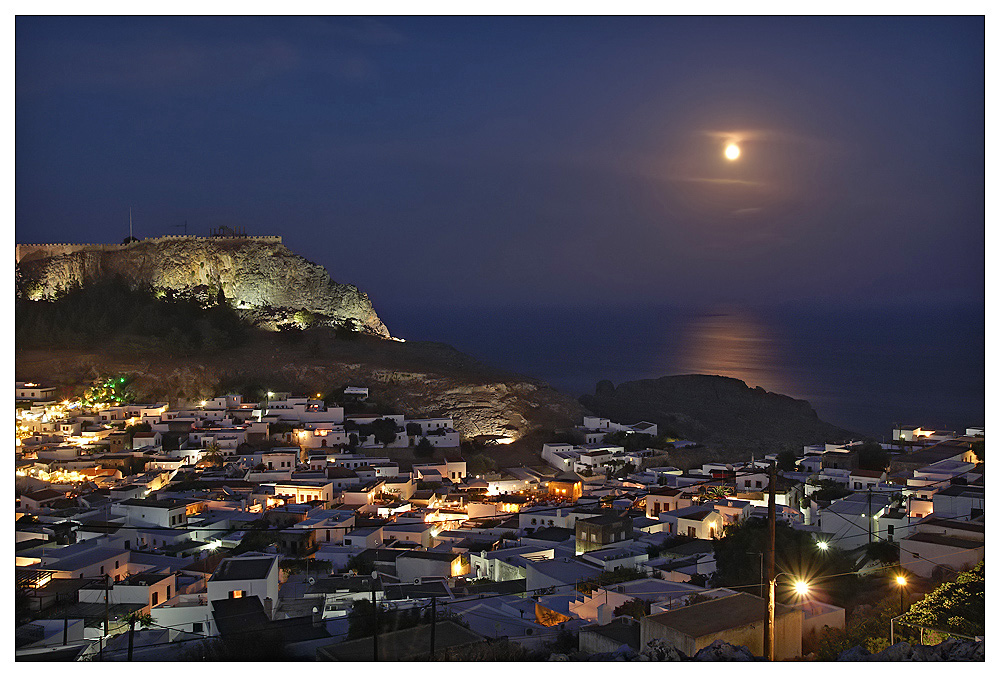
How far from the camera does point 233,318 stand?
2188 centimetres

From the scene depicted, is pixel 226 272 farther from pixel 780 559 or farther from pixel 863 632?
pixel 863 632

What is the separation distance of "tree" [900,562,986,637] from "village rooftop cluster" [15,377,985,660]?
0.47 metres

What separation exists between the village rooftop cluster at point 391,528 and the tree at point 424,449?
5.4 inches

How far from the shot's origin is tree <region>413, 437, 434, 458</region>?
14.4 meters

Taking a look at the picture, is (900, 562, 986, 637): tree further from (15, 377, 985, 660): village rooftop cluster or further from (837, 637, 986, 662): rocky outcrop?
(837, 637, 986, 662): rocky outcrop

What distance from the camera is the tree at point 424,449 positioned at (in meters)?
14.4

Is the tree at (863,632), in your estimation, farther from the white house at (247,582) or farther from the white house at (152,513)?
the white house at (152,513)

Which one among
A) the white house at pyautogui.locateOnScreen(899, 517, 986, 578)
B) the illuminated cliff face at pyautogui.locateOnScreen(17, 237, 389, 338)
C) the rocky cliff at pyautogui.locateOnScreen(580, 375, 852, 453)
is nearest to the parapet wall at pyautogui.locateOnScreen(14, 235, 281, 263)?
the illuminated cliff face at pyautogui.locateOnScreen(17, 237, 389, 338)

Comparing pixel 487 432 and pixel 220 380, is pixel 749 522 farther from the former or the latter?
pixel 220 380

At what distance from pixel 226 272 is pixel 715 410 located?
13781mm

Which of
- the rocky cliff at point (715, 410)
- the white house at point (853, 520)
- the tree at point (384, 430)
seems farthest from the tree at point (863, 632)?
the rocky cliff at point (715, 410)
